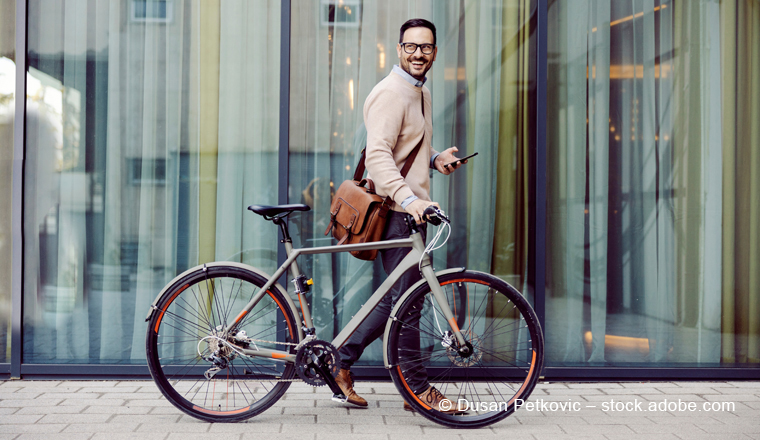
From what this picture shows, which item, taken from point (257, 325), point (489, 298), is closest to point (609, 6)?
point (489, 298)

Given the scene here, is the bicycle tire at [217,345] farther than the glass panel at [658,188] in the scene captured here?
No

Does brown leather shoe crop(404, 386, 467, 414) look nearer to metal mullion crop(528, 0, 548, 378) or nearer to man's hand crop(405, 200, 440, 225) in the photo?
man's hand crop(405, 200, 440, 225)

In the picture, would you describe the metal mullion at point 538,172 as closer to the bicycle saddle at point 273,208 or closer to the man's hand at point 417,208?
the man's hand at point 417,208

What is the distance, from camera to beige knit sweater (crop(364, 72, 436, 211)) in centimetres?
294

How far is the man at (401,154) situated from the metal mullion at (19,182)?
7.22ft

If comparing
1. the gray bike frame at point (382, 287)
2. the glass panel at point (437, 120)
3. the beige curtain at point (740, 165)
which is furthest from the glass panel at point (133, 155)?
the beige curtain at point (740, 165)

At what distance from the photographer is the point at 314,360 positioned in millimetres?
2902

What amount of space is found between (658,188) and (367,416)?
2541 millimetres

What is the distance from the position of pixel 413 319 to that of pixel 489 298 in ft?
2.43

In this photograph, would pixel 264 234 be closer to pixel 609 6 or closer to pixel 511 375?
pixel 511 375

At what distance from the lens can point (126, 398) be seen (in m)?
3.36

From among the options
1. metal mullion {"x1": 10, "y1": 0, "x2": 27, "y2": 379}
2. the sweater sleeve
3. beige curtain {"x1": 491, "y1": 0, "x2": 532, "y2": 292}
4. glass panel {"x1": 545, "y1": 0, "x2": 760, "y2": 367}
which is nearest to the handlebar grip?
the sweater sleeve

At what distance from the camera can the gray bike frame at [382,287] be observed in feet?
9.59

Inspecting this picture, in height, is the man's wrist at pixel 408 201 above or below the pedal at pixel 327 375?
above
